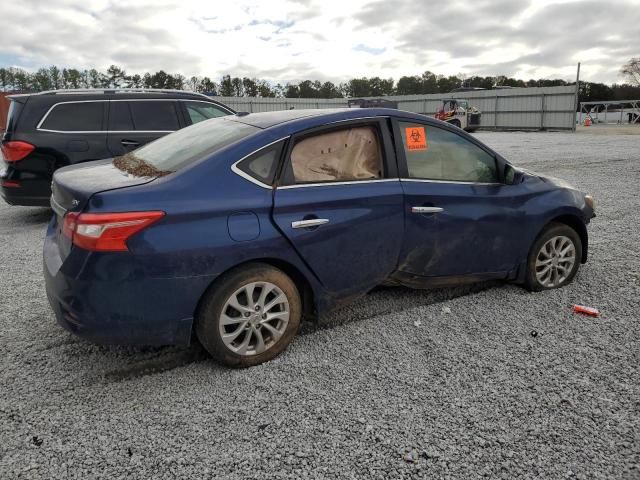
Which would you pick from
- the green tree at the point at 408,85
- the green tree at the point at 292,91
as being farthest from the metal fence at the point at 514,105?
the green tree at the point at 408,85

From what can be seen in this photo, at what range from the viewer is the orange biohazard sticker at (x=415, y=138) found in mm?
3660

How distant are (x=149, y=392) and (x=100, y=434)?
0.40 metres

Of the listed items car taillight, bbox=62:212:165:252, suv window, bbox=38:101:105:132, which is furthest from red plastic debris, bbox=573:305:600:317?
suv window, bbox=38:101:105:132

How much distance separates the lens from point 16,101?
22.2 feet

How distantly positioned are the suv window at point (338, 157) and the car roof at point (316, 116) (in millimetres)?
94

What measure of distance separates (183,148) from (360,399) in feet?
6.54

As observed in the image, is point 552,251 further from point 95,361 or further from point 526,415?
point 95,361

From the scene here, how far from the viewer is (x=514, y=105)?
3672 centimetres

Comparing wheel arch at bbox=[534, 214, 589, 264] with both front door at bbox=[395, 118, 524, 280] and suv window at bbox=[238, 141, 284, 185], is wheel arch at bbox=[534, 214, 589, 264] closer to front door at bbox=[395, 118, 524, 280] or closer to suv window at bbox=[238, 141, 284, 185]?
front door at bbox=[395, 118, 524, 280]

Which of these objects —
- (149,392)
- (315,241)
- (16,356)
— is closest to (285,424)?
(149,392)

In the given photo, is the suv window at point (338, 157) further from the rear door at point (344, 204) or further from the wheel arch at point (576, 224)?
the wheel arch at point (576, 224)

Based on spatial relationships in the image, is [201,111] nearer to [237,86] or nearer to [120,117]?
[120,117]

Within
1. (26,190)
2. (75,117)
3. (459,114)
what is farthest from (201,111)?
(459,114)

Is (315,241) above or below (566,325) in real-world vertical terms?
above
